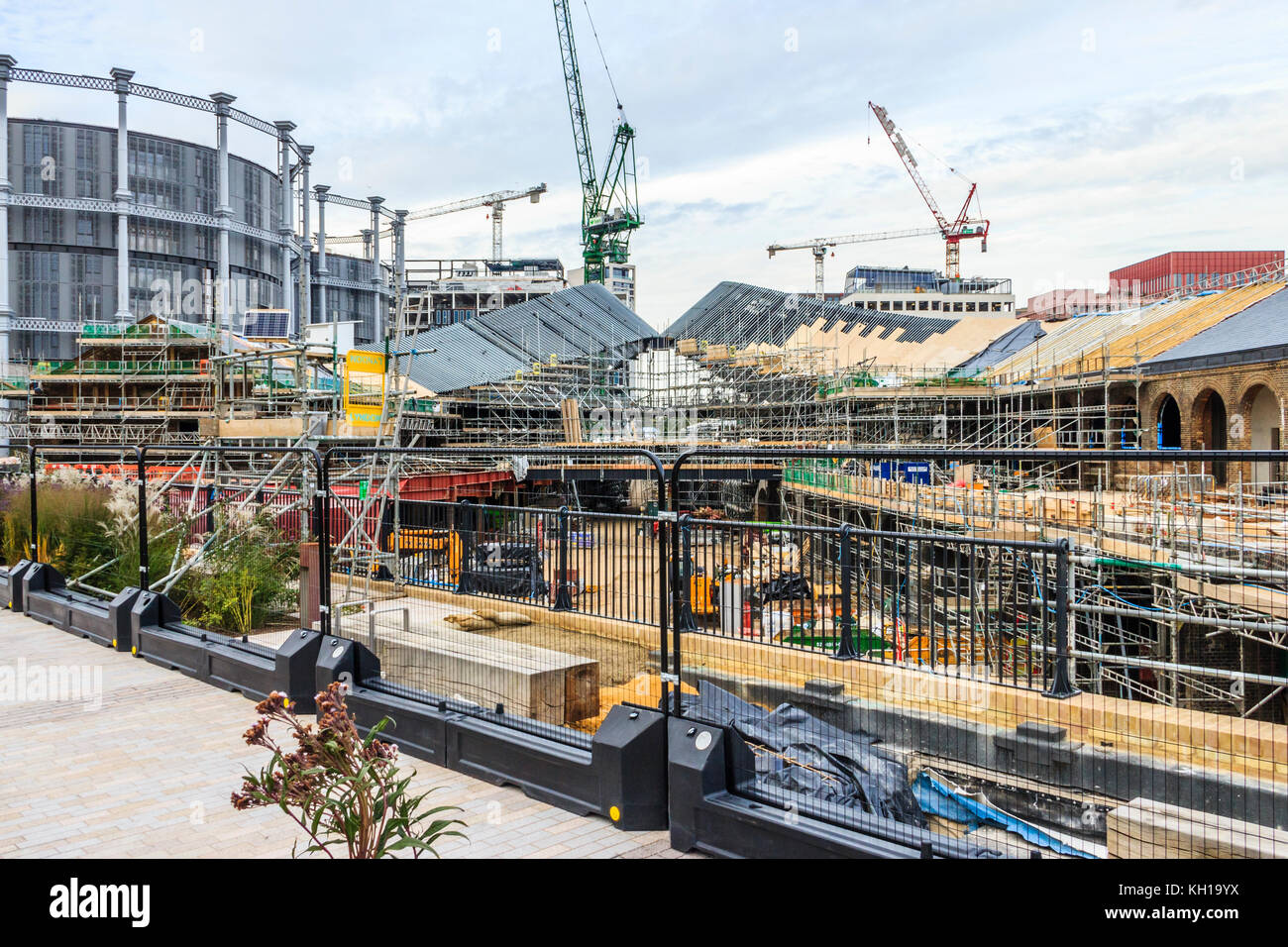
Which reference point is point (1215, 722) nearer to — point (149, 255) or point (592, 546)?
point (592, 546)

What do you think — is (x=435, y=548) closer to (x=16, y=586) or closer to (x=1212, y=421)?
(x=16, y=586)

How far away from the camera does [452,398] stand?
47.9 metres

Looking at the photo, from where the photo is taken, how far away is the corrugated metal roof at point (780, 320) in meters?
60.1

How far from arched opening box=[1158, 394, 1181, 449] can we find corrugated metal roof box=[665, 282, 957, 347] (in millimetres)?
26224

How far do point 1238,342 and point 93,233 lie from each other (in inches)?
3061

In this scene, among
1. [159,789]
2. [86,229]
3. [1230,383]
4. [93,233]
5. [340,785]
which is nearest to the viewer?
[340,785]

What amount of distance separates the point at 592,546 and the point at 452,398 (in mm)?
42997

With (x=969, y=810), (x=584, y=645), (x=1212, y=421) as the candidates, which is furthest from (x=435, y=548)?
(x=1212, y=421)

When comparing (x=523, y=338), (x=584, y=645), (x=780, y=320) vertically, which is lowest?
(x=584, y=645)

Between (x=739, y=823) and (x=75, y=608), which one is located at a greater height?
(x=75, y=608)

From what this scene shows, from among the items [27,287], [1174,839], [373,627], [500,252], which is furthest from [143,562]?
[500,252]

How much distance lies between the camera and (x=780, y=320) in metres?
62.3

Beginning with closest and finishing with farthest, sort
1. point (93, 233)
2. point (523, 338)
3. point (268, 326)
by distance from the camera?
1. point (268, 326)
2. point (523, 338)
3. point (93, 233)

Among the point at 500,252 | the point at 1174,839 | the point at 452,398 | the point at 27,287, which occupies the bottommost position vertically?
the point at 1174,839
